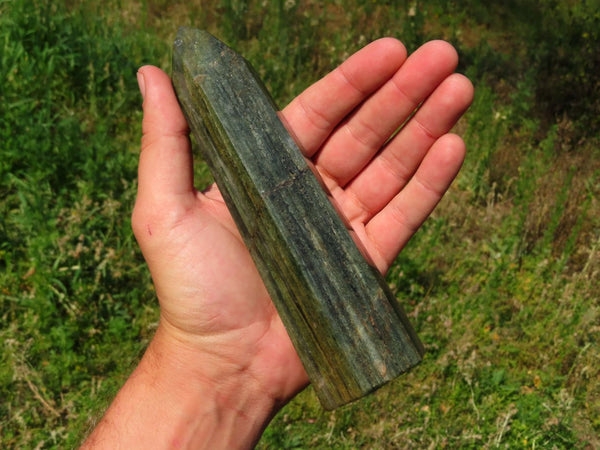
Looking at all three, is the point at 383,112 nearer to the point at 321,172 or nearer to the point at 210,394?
the point at 321,172

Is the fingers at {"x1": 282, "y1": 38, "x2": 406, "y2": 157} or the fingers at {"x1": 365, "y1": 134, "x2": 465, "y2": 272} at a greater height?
the fingers at {"x1": 282, "y1": 38, "x2": 406, "y2": 157}

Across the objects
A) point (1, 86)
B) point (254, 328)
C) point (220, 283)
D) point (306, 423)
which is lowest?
point (306, 423)

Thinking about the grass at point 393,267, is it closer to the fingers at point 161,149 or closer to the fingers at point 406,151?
the fingers at point 406,151

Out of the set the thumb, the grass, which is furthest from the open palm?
→ the grass

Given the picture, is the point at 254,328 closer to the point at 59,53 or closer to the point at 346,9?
the point at 59,53

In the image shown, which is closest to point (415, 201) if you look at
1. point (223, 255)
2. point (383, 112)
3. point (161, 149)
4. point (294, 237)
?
point (383, 112)

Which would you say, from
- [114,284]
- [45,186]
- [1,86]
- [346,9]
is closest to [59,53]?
[1,86]

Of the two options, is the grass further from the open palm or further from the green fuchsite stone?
the green fuchsite stone
